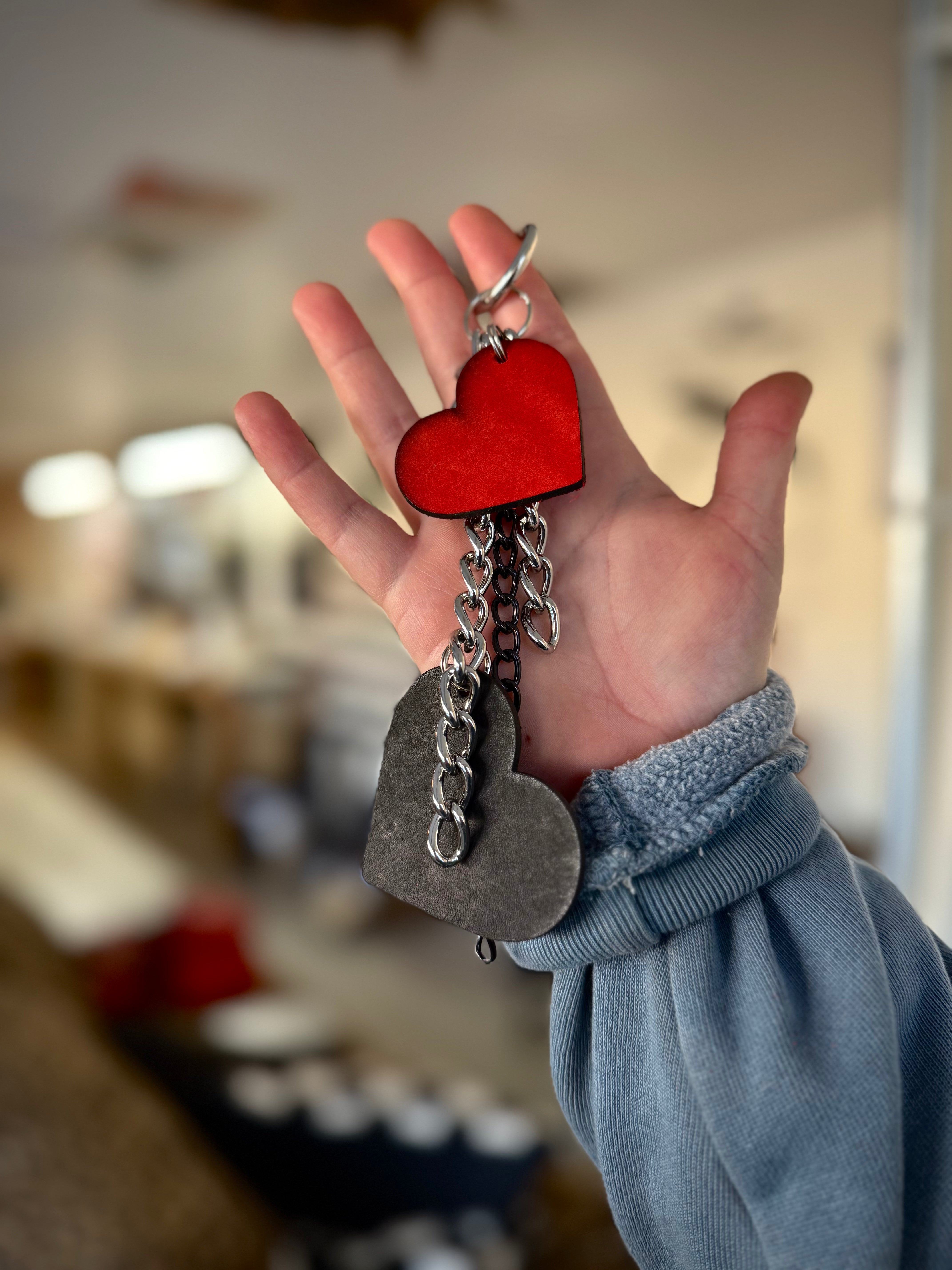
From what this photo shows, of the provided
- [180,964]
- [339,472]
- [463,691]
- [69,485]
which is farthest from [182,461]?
[463,691]

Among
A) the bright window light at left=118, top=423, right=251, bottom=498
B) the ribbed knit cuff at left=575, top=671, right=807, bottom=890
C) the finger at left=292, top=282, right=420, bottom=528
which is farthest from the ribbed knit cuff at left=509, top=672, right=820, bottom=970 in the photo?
the bright window light at left=118, top=423, right=251, bottom=498

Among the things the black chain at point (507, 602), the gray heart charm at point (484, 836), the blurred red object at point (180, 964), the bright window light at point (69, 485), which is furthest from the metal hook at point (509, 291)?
the blurred red object at point (180, 964)

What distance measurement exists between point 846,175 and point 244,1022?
1967 mm

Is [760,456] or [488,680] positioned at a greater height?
[760,456]

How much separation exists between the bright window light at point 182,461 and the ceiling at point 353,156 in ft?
0.08

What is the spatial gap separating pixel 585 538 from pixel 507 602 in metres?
0.08

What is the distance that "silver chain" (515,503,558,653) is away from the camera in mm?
503

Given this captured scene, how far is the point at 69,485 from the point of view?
141 cm

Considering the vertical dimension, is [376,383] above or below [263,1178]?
above

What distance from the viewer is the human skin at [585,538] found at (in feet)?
1.71

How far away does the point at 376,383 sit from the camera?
601 mm

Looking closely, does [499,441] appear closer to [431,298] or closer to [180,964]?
[431,298]

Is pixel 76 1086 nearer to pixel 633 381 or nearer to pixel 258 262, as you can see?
pixel 258 262

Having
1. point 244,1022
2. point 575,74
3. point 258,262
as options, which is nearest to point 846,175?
point 575,74
